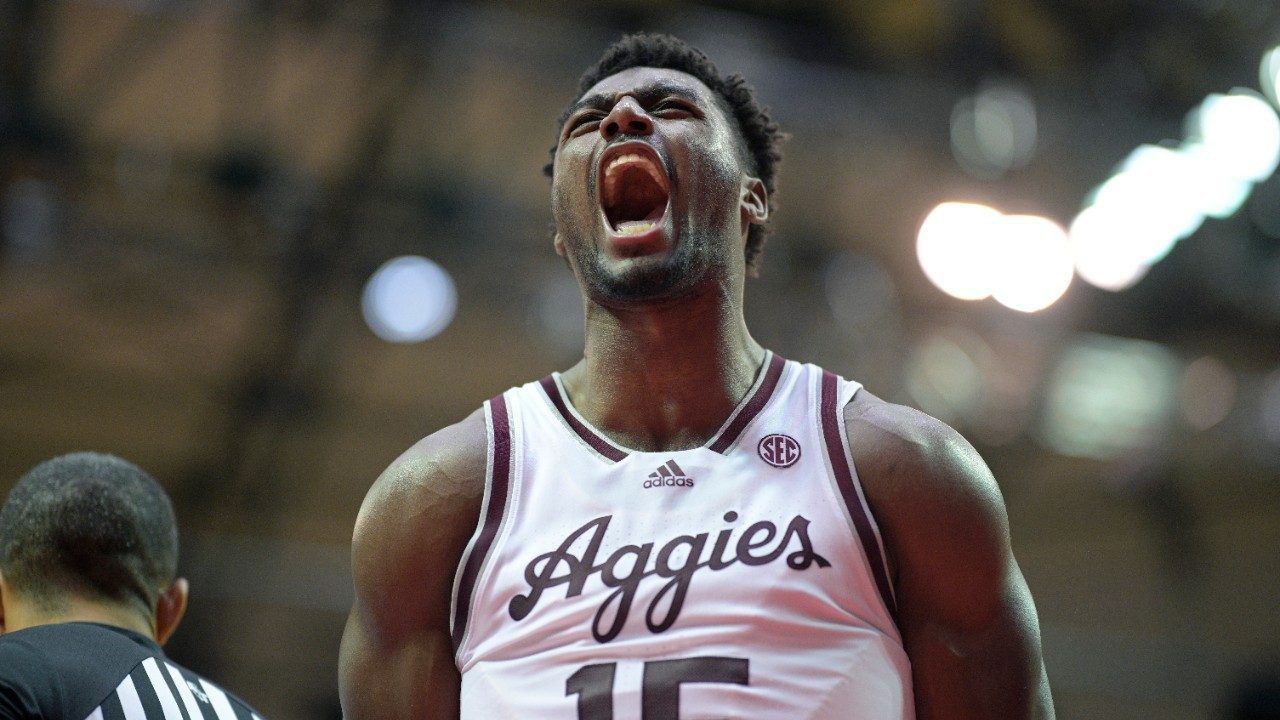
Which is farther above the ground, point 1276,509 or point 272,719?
point 1276,509

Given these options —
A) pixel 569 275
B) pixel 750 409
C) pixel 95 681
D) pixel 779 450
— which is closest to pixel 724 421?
pixel 750 409

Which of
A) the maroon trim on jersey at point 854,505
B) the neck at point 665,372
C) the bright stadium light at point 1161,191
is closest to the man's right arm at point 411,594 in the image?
the neck at point 665,372

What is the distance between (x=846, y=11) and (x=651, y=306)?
21.9ft

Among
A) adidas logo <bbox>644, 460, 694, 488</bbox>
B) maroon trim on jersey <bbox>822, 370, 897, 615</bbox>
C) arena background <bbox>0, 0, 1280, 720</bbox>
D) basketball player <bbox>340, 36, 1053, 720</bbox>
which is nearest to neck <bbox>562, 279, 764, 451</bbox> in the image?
basketball player <bbox>340, 36, 1053, 720</bbox>

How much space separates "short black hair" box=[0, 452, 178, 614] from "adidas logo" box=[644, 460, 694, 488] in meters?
1.27

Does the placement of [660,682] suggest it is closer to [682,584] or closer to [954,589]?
[682,584]

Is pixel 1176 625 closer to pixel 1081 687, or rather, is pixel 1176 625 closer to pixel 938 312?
pixel 1081 687

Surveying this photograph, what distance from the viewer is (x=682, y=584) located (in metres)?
2.11

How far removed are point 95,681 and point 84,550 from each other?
0.48m

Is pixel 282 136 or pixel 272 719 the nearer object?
pixel 282 136

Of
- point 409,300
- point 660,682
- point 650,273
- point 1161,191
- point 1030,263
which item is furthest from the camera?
point 409,300

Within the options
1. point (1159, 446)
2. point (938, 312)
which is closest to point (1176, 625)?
point (1159, 446)

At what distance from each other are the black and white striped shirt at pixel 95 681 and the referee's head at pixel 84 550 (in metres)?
0.17

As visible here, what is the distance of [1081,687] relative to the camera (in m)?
11.3
